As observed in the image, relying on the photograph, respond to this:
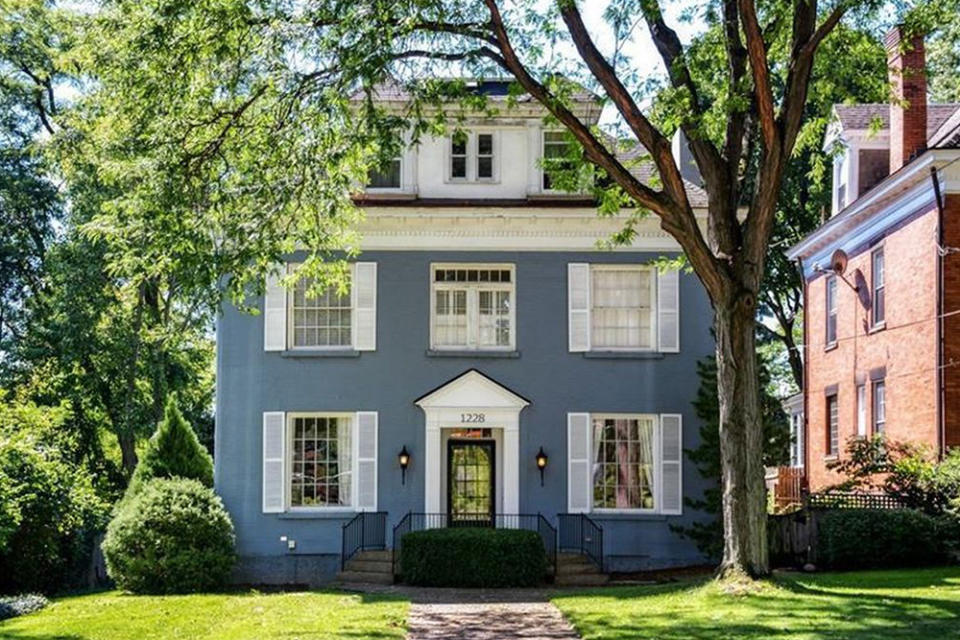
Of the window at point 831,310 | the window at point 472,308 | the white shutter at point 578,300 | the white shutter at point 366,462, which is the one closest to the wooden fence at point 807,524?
the white shutter at point 578,300

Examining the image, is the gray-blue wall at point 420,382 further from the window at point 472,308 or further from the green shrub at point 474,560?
the green shrub at point 474,560

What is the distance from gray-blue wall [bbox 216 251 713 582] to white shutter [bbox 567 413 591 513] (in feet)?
0.50

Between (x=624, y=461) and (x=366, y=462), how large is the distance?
4.82m

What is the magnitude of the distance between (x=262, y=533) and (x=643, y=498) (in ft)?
23.4

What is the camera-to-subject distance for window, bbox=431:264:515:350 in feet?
82.4

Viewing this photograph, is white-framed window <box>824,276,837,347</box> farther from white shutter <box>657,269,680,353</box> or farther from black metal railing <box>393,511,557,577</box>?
black metal railing <box>393,511,557,577</box>

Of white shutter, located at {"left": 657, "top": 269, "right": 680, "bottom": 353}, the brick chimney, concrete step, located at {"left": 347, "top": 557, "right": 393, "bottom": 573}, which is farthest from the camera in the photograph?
the brick chimney

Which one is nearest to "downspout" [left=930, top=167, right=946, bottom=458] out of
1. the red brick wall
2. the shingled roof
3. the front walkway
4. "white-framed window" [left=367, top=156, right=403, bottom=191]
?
the red brick wall

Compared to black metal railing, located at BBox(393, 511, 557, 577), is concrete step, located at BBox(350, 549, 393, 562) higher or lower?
lower

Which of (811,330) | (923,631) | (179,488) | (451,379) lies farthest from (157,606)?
(811,330)

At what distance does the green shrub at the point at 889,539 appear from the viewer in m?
20.7

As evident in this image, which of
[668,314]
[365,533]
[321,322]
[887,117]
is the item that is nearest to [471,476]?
[365,533]

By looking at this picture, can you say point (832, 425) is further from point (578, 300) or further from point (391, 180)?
point (391, 180)

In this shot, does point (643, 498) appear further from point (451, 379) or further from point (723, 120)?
point (723, 120)
